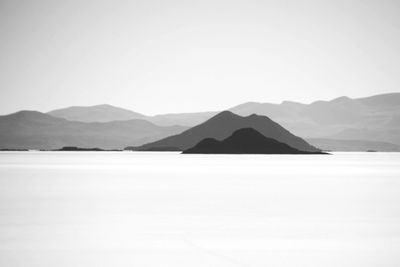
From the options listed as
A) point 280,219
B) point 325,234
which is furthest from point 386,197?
point 325,234

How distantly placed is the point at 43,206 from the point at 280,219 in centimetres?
1212

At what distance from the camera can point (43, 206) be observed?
1055 inches

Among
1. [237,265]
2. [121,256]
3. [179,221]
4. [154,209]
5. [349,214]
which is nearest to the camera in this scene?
[237,265]

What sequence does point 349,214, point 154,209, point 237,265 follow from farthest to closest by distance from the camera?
1. point 154,209
2. point 349,214
3. point 237,265

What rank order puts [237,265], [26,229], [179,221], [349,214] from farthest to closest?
[349,214], [179,221], [26,229], [237,265]

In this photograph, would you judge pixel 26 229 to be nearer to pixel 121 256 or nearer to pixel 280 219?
pixel 121 256

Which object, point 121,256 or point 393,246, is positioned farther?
point 393,246

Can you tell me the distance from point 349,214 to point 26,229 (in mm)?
13116

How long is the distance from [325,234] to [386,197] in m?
16.0

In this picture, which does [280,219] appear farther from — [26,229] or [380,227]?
[26,229]

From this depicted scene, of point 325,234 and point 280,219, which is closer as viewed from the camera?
point 325,234

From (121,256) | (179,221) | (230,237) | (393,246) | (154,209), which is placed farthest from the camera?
(154,209)

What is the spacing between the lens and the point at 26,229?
18953mm

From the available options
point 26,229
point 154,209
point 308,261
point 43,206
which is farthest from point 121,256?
point 43,206
